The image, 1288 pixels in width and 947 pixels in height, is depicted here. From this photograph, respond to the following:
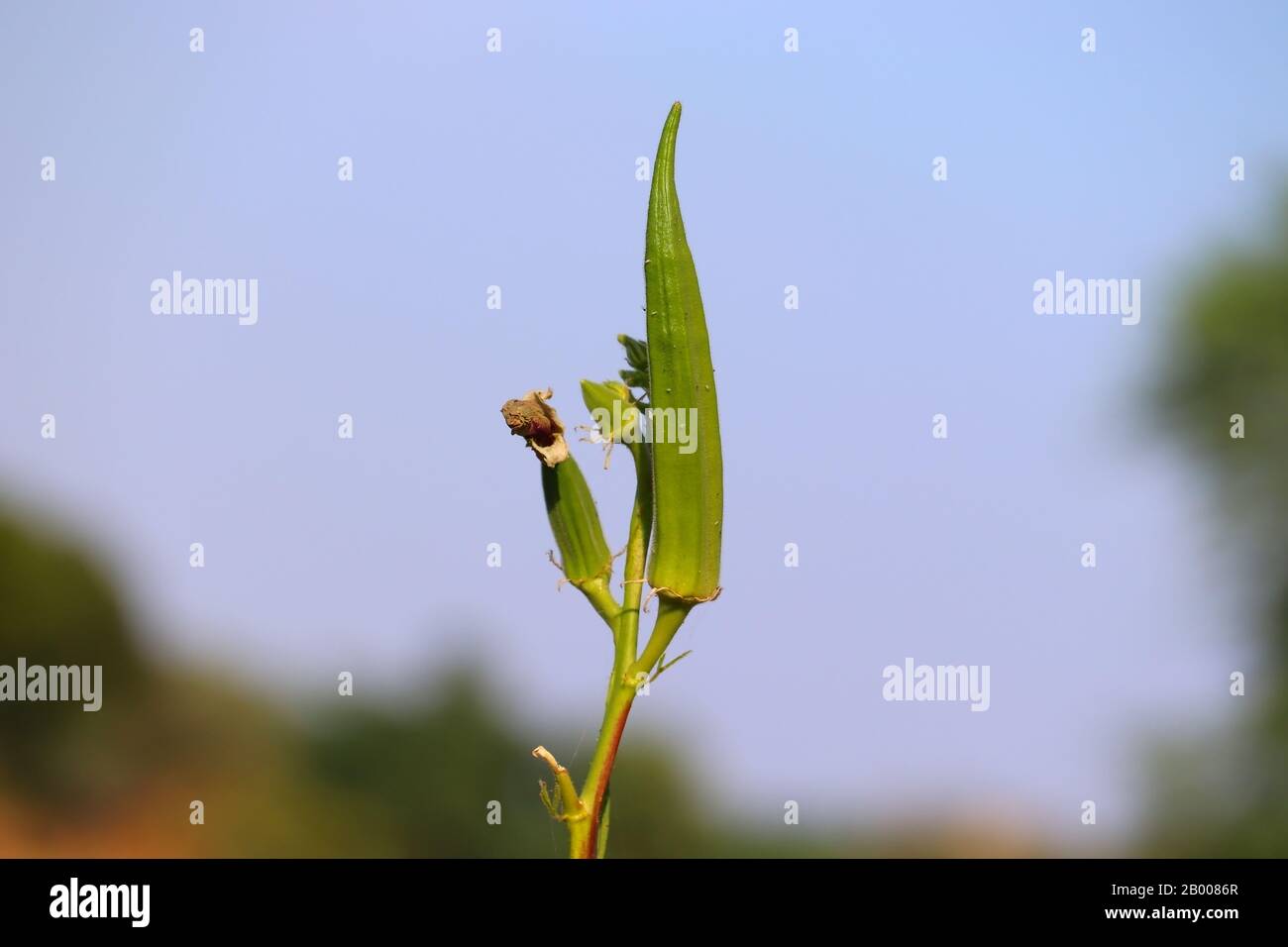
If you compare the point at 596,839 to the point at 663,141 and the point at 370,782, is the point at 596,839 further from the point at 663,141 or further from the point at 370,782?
the point at 370,782

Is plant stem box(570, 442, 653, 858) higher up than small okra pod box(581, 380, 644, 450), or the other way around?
small okra pod box(581, 380, 644, 450)

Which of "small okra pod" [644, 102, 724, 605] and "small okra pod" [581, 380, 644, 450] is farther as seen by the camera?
"small okra pod" [581, 380, 644, 450]

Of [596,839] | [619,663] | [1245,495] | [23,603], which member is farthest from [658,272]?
[23,603]

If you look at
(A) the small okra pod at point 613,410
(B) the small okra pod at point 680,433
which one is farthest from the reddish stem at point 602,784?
(A) the small okra pod at point 613,410

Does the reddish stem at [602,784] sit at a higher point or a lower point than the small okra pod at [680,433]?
lower

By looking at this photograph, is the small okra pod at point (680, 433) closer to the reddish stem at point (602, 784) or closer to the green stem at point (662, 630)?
the green stem at point (662, 630)

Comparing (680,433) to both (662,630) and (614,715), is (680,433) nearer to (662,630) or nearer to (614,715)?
(662,630)

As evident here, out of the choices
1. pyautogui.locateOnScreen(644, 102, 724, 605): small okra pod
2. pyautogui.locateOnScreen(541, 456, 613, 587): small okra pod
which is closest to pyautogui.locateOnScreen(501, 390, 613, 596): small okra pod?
pyautogui.locateOnScreen(541, 456, 613, 587): small okra pod

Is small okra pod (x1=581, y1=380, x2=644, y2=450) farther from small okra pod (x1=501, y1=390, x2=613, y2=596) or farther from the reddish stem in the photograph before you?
the reddish stem

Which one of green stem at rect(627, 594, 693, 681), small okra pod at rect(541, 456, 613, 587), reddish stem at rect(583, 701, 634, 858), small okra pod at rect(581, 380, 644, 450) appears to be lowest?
reddish stem at rect(583, 701, 634, 858)
